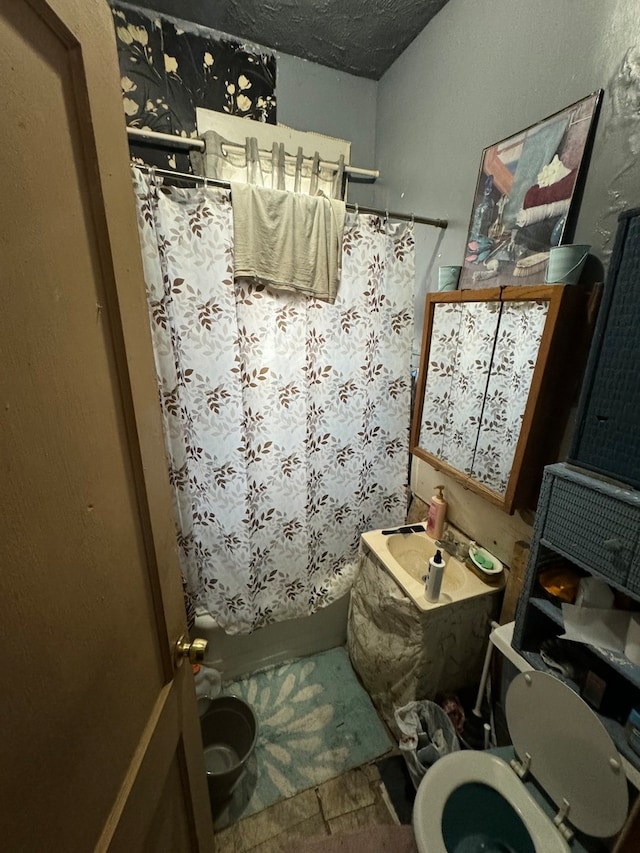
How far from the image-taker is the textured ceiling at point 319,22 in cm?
131

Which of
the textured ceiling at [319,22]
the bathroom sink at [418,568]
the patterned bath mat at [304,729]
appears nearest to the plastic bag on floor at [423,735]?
the patterned bath mat at [304,729]

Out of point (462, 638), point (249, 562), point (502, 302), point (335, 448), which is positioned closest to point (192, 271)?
point (335, 448)

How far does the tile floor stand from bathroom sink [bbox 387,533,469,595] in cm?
80

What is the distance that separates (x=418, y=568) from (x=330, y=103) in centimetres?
216

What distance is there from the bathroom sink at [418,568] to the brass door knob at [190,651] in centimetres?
79

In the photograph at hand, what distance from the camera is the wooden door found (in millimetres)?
355

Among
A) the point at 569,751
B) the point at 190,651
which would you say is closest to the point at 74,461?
the point at 190,651

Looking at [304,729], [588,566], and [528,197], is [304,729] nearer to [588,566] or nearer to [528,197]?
[588,566]

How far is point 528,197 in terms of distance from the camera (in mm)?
1089

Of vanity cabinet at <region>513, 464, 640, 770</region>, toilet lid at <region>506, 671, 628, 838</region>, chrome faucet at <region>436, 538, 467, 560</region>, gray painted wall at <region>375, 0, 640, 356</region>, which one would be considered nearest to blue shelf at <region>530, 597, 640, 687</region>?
vanity cabinet at <region>513, 464, 640, 770</region>

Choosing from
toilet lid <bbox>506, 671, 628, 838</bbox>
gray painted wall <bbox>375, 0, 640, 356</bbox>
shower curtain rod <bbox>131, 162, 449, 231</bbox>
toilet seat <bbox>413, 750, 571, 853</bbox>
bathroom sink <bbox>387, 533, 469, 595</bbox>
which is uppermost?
gray painted wall <bbox>375, 0, 640, 356</bbox>

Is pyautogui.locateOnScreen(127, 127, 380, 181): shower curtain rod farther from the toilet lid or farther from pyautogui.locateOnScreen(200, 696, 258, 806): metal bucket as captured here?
pyautogui.locateOnScreen(200, 696, 258, 806): metal bucket

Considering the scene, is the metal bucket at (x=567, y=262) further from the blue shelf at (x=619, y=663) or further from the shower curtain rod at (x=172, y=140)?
the shower curtain rod at (x=172, y=140)

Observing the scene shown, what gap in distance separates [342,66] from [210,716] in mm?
2892
